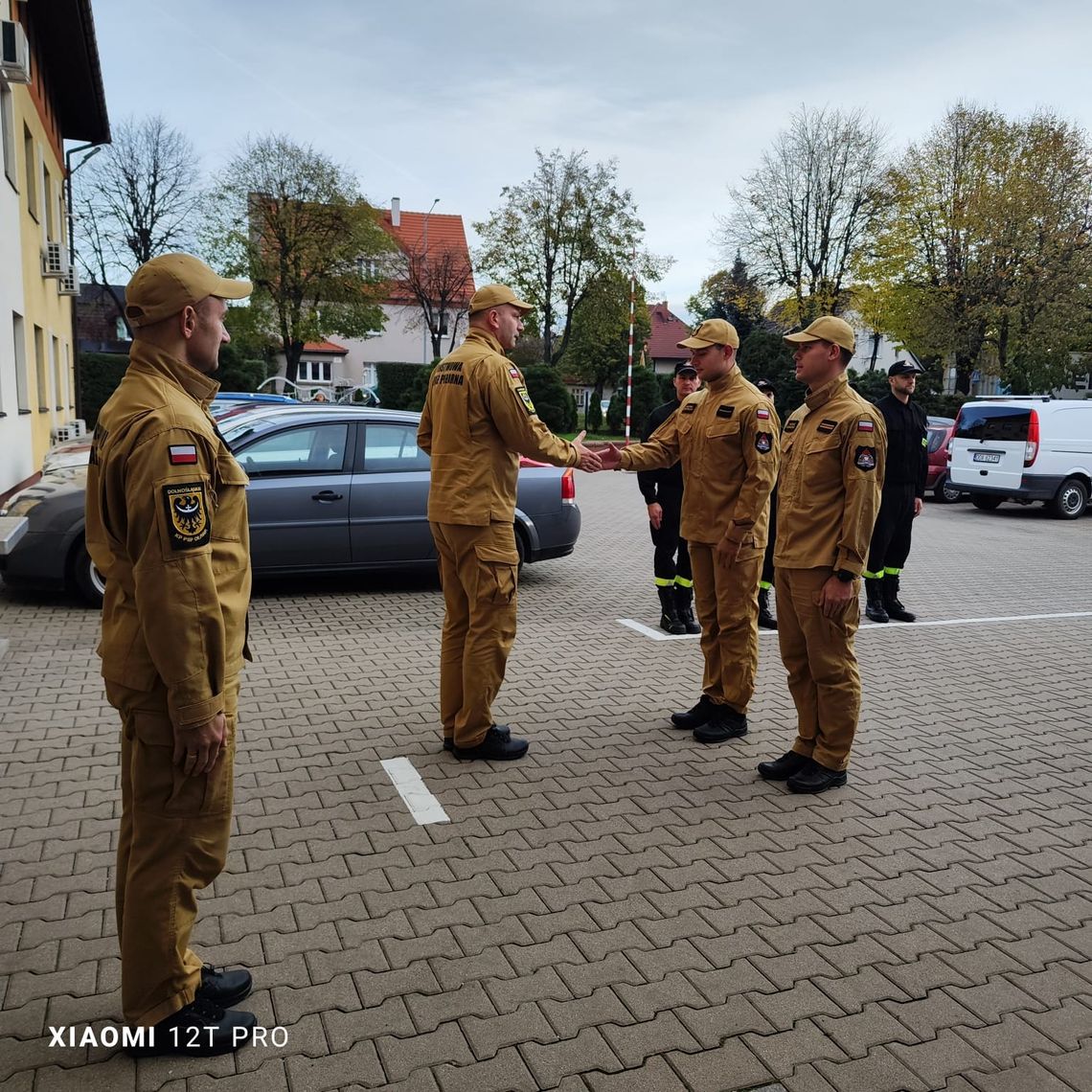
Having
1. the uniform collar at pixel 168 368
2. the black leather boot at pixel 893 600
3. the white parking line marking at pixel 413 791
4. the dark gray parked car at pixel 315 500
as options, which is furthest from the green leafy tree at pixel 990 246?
the uniform collar at pixel 168 368

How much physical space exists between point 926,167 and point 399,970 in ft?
130

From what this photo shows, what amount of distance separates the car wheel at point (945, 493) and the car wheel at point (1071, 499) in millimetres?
1803

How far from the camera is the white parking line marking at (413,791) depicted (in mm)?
4207

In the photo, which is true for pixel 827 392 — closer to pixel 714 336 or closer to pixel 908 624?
pixel 714 336

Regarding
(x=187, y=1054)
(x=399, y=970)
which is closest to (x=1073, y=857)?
(x=399, y=970)

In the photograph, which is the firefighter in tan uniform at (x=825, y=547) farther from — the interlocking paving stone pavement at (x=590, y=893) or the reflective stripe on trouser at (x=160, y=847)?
the reflective stripe on trouser at (x=160, y=847)

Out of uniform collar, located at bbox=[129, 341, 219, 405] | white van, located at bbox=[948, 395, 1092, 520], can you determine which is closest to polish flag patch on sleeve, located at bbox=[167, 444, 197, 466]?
uniform collar, located at bbox=[129, 341, 219, 405]

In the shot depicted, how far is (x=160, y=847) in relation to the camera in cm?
255

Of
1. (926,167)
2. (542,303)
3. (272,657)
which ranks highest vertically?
(926,167)

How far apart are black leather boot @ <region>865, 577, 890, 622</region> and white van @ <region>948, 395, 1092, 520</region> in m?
9.46

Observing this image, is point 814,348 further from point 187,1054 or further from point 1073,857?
point 187,1054

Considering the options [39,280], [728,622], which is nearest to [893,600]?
[728,622]

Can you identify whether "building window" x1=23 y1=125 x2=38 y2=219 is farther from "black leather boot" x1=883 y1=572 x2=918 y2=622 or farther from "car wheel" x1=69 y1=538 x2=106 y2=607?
"black leather boot" x1=883 y1=572 x2=918 y2=622

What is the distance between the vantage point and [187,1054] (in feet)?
8.75
